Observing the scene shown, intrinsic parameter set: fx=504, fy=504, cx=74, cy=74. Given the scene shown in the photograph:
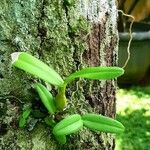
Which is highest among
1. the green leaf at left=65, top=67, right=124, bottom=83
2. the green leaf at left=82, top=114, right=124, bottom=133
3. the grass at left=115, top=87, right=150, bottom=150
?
the green leaf at left=65, top=67, right=124, bottom=83

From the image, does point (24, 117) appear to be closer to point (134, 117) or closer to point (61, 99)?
point (61, 99)

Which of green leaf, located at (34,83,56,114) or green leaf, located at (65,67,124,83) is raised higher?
green leaf, located at (65,67,124,83)

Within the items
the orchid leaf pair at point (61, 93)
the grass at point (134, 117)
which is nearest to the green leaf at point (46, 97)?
the orchid leaf pair at point (61, 93)

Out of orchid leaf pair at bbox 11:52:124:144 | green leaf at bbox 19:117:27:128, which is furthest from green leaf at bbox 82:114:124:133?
green leaf at bbox 19:117:27:128

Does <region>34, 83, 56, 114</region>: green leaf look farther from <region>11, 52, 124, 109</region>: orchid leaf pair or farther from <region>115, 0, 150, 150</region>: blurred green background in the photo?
<region>115, 0, 150, 150</region>: blurred green background

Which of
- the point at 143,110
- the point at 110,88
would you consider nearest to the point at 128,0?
the point at 143,110

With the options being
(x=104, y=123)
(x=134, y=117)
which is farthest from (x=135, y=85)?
(x=104, y=123)

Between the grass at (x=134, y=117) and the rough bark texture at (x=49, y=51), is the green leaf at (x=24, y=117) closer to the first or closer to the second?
the rough bark texture at (x=49, y=51)
